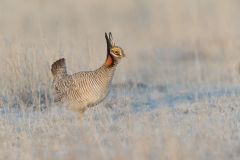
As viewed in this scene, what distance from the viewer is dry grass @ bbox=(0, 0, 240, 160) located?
763 cm

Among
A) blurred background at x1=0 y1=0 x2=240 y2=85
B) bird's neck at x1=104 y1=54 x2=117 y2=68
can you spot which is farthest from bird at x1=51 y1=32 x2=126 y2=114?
blurred background at x1=0 y1=0 x2=240 y2=85

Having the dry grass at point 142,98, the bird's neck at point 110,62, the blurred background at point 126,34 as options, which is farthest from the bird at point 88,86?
the blurred background at point 126,34

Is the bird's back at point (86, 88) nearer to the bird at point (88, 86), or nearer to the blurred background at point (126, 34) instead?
the bird at point (88, 86)

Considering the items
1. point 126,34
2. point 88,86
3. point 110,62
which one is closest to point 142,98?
point 110,62

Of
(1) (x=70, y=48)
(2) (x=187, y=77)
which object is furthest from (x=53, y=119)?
(2) (x=187, y=77)

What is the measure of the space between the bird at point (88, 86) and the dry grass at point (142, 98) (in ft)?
0.63

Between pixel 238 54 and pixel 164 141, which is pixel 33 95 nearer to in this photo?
pixel 164 141

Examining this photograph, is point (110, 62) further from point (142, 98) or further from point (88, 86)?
point (142, 98)

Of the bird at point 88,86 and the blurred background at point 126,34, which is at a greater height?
the blurred background at point 126,34

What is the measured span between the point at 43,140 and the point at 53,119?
1052 millimetres

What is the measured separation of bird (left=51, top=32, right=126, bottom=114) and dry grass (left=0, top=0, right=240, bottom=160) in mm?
193

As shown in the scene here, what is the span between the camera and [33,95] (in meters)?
10.8

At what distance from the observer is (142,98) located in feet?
36.9

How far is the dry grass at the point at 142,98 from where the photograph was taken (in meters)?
7.63
